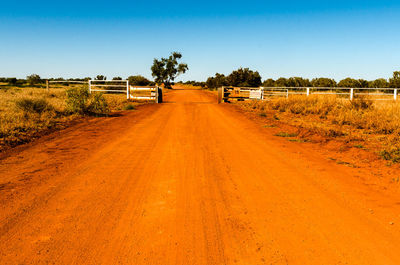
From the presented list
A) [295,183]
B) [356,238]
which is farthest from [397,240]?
[295,183]

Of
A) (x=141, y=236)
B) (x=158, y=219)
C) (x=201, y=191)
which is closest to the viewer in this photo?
(x=141, y=236)

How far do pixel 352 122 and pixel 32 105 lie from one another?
13.9m

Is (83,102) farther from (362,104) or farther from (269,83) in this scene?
(269,83)

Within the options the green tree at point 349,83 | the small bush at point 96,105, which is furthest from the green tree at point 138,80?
the small bush at point 96,105

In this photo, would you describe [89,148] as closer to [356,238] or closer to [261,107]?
[356,238]

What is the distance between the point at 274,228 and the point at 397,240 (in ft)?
4.56

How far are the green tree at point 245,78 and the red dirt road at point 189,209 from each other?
4888 centimetres

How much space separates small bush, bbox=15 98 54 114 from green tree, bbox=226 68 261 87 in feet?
144

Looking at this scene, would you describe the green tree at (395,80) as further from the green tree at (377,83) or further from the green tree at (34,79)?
the green tree at (34,79)

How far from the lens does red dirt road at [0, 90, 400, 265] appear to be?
3.19 meters

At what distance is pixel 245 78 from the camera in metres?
55.2

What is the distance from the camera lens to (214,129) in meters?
11.2

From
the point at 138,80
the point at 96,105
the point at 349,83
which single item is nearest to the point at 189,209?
the point at 96,105

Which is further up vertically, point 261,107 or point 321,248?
point 261,107
